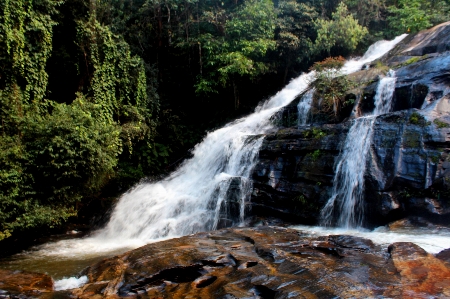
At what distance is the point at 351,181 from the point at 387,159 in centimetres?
97

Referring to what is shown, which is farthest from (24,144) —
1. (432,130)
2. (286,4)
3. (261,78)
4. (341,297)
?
(286,4)

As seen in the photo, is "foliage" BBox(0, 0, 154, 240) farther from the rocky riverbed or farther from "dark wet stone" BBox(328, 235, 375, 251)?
"dark wet stone" BBox(328, 235, 375, 251)

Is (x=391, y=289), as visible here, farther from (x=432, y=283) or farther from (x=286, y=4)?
(x=286, y=4)

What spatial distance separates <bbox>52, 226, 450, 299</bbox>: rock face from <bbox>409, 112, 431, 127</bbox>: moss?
385 centimetres

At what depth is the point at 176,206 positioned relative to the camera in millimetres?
10078

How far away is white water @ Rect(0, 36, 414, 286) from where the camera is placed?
27.1 feet

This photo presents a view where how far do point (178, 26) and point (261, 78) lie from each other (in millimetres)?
4945

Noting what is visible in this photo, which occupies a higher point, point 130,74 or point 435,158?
point 130,74

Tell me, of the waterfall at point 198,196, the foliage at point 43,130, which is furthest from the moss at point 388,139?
the foliage at point 43,130

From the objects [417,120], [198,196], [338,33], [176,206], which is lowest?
[176,206]

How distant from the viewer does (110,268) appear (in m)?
5.29

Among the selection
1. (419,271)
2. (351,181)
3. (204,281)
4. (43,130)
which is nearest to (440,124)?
(351,181)

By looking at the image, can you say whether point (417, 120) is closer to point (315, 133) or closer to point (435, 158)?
point (435, 158)

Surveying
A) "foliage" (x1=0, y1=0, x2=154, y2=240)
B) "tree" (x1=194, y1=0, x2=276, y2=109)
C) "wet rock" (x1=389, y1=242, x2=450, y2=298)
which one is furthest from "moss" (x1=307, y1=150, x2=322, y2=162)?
"tree" (x1=194, y1=0, x2=276, y2=109)
